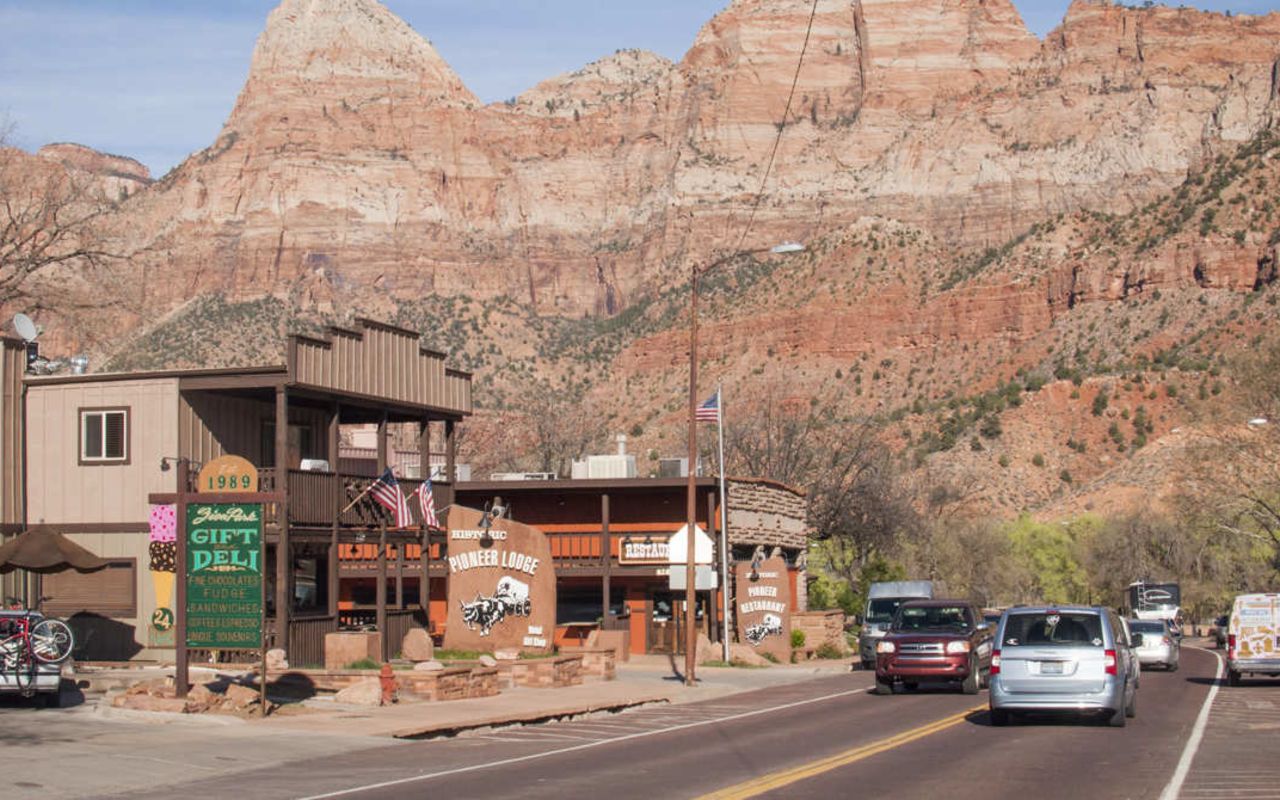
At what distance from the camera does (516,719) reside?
2484 centimetres

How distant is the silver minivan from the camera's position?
75.2 feet

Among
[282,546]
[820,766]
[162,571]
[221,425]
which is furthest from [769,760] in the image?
[221,425]

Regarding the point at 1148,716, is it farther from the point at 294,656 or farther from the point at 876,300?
the point at 876,300

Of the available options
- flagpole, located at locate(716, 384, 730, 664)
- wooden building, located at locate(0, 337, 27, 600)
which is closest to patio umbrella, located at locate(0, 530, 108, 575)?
wooden building, located at locate(0, 337, 27, 600)

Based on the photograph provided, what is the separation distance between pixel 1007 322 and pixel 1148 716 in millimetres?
102997

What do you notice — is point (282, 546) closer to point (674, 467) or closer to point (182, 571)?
A: point (182, 571)

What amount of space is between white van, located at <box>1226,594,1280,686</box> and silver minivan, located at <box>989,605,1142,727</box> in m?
10.4

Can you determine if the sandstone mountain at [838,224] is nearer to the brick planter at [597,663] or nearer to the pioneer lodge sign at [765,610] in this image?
the pioneer lodge sign at [765,610]

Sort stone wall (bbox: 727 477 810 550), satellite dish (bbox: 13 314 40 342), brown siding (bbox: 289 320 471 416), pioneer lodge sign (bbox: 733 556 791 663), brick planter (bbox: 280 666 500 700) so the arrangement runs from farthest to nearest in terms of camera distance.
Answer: stone wall (bbox: 727 477 810 550), pioneer lodge sign (bbox: 733 556 791 663), satellite dish (bbox: 13 314 40 342), brown siding (bbox: 289 320 471 416), brick planter (bbox: 280 666 500 700)

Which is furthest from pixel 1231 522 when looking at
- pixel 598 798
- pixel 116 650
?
pixel 598 798

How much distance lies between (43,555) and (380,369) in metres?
9.14

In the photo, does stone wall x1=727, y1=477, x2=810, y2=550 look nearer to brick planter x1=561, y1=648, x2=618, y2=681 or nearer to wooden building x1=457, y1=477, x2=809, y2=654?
wooden building x1=457, y1=477, x2=809, y2=654

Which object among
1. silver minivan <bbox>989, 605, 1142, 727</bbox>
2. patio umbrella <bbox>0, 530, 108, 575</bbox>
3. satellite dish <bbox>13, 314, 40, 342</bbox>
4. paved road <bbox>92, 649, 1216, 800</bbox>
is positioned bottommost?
paved road <bbox>92, 649, 1216, 800</bbox>

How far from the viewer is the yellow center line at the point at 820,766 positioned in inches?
642
